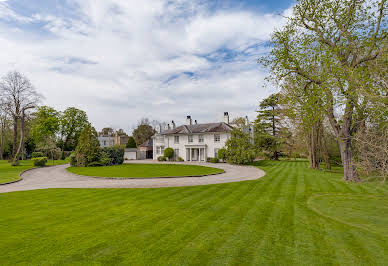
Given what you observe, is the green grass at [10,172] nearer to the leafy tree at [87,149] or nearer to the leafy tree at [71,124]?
the leafy tree at [87,149]

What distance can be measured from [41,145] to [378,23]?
165 feet

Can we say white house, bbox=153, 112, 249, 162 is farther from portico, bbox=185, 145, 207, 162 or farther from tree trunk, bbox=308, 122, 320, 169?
tree trunk, bbox=308, 122, 320, 169

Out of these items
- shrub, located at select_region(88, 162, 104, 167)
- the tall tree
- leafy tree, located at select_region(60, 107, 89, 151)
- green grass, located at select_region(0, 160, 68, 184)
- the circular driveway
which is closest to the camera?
the tall tree

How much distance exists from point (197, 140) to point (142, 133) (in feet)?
112

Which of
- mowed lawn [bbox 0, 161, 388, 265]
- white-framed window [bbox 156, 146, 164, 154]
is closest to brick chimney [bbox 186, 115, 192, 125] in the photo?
white-framed window [bbox 156, 146, 164, 154]

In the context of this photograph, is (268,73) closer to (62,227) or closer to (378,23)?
(378,23)

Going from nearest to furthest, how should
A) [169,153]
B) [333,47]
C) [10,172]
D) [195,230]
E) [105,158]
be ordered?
[195,230], [333,47], [10,172], [105,158], [169,153]

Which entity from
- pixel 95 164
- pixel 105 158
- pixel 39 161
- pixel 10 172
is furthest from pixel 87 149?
pixel 10 172

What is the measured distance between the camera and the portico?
38.2m

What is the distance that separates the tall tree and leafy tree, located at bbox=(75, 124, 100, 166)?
970 inches

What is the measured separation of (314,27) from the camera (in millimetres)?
14875

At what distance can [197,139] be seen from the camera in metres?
39.3

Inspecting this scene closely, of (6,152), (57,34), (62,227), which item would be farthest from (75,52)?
(6,152)

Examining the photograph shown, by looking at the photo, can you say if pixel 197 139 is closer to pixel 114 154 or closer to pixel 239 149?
pixel 239 149
